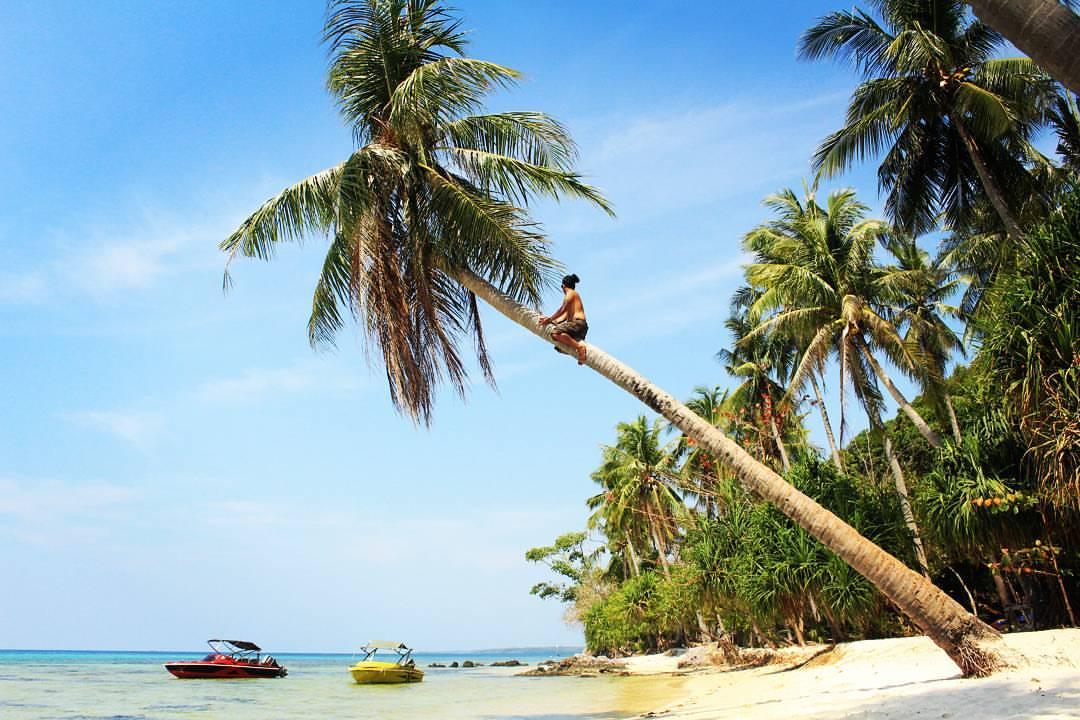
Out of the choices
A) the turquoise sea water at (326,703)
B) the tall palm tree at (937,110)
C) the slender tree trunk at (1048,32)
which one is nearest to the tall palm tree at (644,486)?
the turquoise sea water at (326,703)

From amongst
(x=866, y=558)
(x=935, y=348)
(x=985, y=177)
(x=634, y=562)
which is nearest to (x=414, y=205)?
(x=866, y=558)

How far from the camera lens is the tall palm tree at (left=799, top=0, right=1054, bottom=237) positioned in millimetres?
14680

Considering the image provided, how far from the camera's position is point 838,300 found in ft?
60.9

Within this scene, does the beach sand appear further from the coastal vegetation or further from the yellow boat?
the yellow boat

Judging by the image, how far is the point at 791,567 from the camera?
615 inches

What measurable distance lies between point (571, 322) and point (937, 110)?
11.2 m

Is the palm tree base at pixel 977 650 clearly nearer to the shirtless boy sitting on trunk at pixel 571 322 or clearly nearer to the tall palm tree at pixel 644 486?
the shirtless boy sitting on trunk at pixel 571 322

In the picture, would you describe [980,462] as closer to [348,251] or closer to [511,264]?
[511,264]

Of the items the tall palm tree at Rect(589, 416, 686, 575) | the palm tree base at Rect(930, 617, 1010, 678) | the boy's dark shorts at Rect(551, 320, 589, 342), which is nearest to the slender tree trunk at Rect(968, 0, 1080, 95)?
the boy's dark shorts at Rect(551, 320, 589, 342)

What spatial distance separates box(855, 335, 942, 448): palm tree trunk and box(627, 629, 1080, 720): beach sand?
16.5 feet

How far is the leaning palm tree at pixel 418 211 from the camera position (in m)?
9.90

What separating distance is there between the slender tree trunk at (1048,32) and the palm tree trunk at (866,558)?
5276 millimetres

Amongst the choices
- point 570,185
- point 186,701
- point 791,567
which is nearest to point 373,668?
point 186,701

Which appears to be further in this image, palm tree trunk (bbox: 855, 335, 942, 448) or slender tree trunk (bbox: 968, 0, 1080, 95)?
palm tree trunk (bbox: 855, 335, 942, 448)
